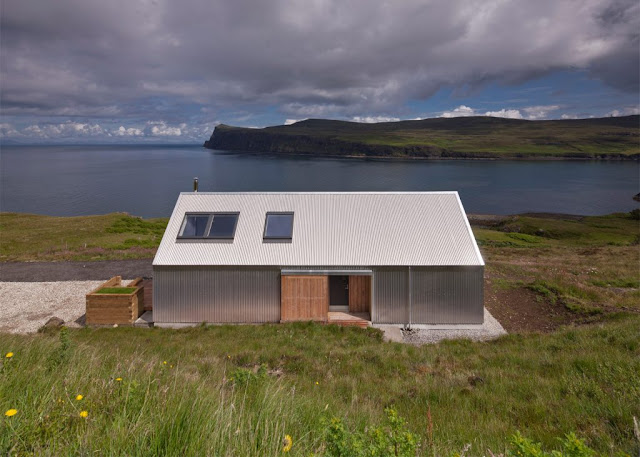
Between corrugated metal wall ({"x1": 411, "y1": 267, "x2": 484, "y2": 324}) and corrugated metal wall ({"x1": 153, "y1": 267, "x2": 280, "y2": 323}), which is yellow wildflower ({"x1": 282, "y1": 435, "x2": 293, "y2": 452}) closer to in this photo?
corrugated metal wall ({"x1": 153, "y1": 267, "x2": 280, "y2": 323})

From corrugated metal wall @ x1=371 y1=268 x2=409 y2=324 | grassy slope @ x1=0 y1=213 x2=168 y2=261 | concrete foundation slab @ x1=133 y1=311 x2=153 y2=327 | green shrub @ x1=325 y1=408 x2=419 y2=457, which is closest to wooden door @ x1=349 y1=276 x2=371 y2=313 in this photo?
corrugated metal wall @ x1=371 y1=268 x2=409 y2=324

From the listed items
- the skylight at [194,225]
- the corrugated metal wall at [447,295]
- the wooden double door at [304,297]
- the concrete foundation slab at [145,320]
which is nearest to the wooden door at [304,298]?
the wooden double door at [304,297]

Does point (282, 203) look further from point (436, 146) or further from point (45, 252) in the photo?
point (436, 146)

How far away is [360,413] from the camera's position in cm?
568

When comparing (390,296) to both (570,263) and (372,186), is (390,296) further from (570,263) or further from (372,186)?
(372,186)

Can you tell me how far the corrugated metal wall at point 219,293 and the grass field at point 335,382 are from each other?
37.3 inches

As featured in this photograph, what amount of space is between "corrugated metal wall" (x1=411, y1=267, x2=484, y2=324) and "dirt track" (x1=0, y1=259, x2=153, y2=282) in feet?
54.8

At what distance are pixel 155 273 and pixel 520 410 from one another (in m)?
14.5

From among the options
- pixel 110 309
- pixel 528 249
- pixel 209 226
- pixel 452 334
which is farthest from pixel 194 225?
pixel 528 249

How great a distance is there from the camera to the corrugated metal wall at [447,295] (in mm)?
16594

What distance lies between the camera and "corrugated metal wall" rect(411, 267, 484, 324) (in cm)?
1659

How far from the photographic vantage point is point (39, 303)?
1994cm

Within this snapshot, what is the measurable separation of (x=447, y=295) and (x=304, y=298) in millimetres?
6132

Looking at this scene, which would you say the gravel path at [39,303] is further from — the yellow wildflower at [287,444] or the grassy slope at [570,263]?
the grassy slope at [570,263]
